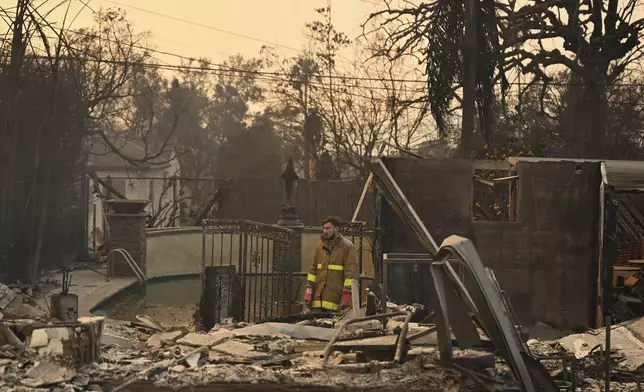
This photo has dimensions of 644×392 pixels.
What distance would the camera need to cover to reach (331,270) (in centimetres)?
969

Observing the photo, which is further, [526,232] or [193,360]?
[526,232]

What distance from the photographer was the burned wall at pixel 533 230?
37.8 feet

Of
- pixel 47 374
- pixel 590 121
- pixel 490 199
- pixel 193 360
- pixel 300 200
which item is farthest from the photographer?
pixel 300 200

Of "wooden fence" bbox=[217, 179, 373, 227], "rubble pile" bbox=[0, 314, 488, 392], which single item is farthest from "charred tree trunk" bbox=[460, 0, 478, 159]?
"rubble pile" bbox=[0, 314, 488, 392]

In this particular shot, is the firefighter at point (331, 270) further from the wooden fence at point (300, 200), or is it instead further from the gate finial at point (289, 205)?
the wooden fence at point (300, 200)

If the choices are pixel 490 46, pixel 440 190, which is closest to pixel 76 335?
pixel 440 190

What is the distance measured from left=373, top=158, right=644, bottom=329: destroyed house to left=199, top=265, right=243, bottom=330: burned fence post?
226 cm

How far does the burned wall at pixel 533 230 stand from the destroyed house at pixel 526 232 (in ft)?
0.05

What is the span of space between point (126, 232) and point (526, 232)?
34.4 ft

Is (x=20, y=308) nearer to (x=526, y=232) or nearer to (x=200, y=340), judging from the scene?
(x=200, y=340)

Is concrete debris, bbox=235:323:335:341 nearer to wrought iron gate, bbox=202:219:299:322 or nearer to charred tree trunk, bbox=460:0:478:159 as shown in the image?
wrought iron gate, bbox=202:219:299:322

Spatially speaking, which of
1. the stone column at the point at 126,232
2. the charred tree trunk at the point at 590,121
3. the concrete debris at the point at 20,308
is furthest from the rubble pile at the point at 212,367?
the charred tree trunk at the point at 590,121

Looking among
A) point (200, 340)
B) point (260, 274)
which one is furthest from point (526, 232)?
point (200, 340)

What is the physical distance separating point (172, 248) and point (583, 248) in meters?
12.8
